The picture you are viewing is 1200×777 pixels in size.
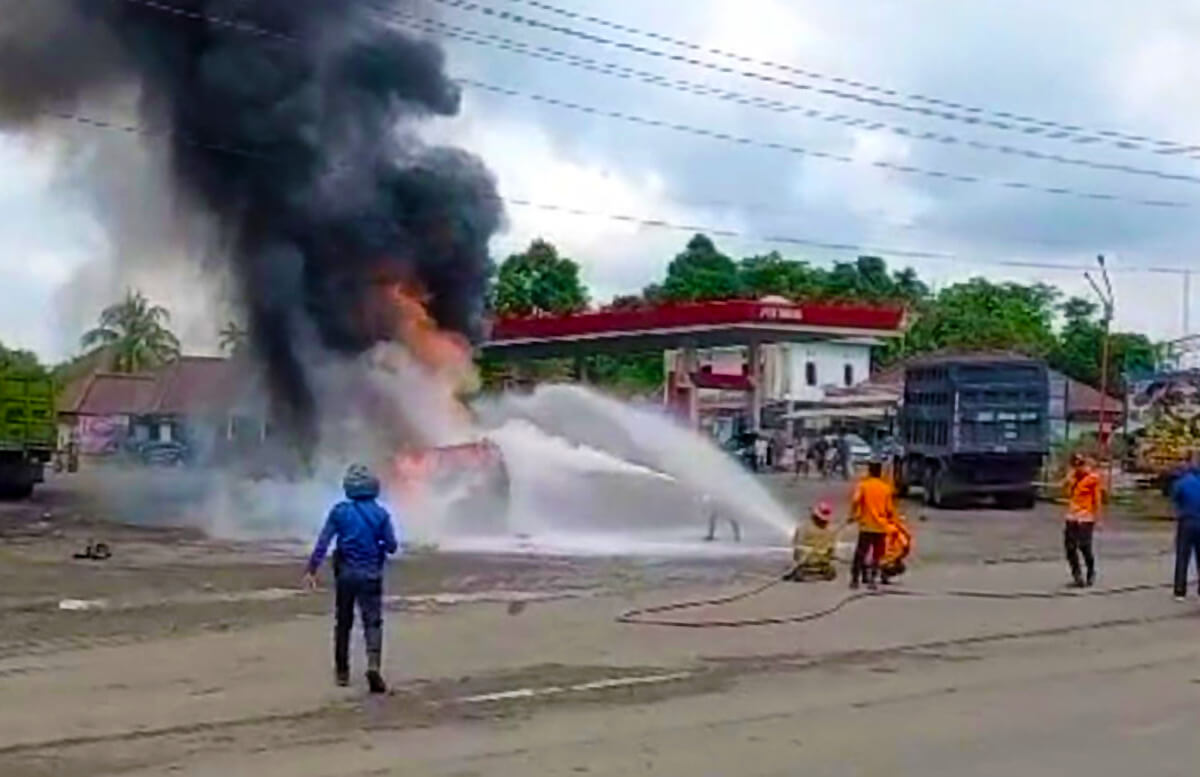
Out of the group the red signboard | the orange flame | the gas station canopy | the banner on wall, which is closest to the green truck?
the orange flame

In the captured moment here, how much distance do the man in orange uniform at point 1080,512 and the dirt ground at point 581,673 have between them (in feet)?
1.68

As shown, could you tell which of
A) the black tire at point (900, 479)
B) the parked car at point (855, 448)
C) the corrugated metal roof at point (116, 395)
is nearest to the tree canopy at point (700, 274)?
the corrugated metal roof at point (116, 395)

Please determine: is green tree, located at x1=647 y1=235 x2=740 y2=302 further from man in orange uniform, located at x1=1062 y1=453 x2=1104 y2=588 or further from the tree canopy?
man in orange uniform, located at x1=1062 y1=453 x2=1104 y2=588

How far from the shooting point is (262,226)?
121 ft

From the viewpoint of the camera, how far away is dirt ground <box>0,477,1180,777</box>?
1081cm

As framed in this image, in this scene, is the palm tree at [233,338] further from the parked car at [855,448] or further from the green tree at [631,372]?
the green tree at [631,372]

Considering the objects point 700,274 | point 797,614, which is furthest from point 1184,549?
point 700,274

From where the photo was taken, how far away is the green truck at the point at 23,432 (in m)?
44.1

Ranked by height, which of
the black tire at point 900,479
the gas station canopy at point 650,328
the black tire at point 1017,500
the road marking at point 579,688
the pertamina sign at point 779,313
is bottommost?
the road marking at point 579,688

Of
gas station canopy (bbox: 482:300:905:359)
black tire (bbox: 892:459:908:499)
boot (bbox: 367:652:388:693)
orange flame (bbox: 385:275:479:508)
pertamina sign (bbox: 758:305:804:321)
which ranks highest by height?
pertamina sign (bbox: 758:305:804:321)

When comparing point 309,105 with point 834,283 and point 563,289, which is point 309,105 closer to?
point 563,289

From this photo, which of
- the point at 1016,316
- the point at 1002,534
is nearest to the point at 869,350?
the point at 1016,316

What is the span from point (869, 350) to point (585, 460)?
61748mm

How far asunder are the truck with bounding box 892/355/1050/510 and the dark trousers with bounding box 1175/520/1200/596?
22064mm
